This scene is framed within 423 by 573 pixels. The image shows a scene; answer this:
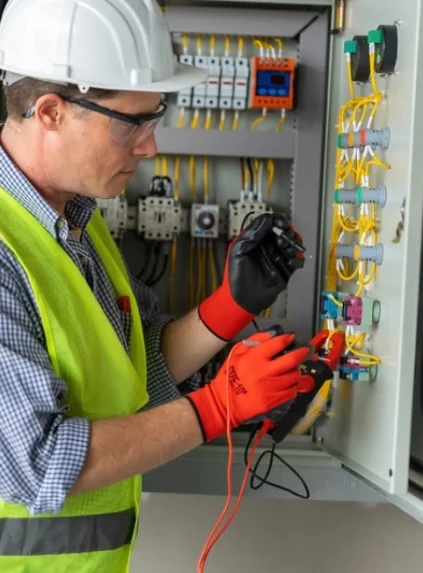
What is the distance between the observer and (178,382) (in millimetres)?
1749

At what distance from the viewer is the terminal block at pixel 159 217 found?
6.62ft

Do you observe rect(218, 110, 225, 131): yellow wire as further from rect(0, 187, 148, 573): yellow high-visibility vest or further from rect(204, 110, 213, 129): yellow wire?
rect(0, 187, 148, 573): yellow high-visibility vest

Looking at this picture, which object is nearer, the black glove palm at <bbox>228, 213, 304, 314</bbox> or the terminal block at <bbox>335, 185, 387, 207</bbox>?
the terminal block at <bbox>335, 185, 387, 207</bbox>

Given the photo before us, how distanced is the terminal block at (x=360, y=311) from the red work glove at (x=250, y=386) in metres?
0.22

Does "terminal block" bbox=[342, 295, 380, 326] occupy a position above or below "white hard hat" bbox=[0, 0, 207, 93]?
below

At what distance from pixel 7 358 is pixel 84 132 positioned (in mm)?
427

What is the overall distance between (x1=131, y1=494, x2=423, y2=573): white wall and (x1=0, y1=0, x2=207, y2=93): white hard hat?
1.16 metres

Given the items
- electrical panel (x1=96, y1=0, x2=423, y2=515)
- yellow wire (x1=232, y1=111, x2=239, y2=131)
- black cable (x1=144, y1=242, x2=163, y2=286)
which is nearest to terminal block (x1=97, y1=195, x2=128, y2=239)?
electrical panel (x1=96, y1=0, x2=423, y2=515)

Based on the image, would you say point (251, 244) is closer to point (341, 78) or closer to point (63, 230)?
point (63, 230)

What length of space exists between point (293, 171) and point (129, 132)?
74 centimetres

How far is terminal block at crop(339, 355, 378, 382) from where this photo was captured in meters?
1.49

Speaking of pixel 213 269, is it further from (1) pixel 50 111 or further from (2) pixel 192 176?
(1) pixel 50 111

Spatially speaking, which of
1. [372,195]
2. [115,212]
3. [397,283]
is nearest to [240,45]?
[115,212]

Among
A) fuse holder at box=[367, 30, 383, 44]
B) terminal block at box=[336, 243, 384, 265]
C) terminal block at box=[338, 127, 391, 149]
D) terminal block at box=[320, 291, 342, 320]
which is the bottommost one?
terminal block at box=[320, 291, 342, 320]
